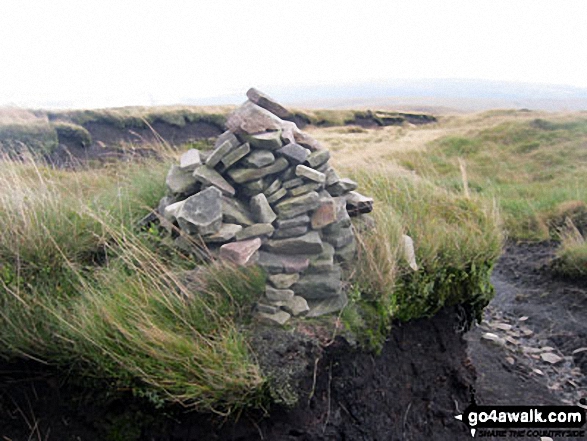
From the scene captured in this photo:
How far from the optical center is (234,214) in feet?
12.8

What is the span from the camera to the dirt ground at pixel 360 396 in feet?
11.0

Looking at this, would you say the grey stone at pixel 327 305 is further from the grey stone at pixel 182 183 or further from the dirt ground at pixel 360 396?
the grey stone at pixel 182 183

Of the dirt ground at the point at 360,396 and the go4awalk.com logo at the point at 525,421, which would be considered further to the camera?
the go4awalk.com logo at the point at 525,421

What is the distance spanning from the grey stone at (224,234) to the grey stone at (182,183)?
58cm

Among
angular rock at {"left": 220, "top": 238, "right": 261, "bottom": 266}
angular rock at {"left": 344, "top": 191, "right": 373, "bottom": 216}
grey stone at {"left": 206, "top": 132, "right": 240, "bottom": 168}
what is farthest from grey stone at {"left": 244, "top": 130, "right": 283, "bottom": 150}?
angular rock at {"left": 344, "top": 191, "right": 373, "bottom": 216}

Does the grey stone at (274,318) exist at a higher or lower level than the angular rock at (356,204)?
lower

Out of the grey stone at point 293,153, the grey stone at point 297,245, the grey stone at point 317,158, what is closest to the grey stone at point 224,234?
the grey stone at point 297,245

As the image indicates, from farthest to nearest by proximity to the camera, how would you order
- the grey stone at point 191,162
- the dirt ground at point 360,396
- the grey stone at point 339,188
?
1. the grey stone at point 339,188
2. the grey stone at point 191,162
3. the dirt ground at point 360,396

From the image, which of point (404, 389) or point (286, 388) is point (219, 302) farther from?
point (404, 389)

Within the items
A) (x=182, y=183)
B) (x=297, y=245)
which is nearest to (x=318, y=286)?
(x=297, y=245)

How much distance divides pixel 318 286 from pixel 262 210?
79 cm

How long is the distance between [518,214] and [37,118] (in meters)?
21.9

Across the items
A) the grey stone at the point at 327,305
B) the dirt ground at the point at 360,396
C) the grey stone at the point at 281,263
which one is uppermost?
the grey stone at the point at 281,263

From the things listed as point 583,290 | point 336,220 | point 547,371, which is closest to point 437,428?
point 336,220
